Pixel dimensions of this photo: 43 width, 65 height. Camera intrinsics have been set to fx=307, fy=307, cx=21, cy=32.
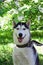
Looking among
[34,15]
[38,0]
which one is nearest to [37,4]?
[38,0]

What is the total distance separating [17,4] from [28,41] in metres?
3.87

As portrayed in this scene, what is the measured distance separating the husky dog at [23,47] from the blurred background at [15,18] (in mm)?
1167

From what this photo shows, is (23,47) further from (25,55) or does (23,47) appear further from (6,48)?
(6,48)

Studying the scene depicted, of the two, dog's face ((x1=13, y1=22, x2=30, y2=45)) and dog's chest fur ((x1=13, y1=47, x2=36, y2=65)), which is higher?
dog's face ((x1=13, y1=22, x2=30, y2=45))

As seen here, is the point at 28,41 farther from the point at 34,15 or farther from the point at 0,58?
the point at 34,15

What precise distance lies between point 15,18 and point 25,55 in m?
3.13

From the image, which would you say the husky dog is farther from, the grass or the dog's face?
the grass

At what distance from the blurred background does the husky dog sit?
1167mm

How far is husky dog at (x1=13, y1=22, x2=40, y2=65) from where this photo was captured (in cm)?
674

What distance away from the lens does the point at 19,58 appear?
6.88 meters

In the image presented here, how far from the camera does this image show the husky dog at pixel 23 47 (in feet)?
22.1

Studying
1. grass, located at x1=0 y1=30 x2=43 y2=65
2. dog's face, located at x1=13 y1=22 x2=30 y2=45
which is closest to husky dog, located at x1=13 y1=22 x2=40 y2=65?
dog's face, located at x1=13 y1=22 x2=30 y2=45

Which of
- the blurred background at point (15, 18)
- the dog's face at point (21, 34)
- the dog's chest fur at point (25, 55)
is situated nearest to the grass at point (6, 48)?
the blurred background at point (15, 18)

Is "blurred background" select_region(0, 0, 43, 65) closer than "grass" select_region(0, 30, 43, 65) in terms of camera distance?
No
